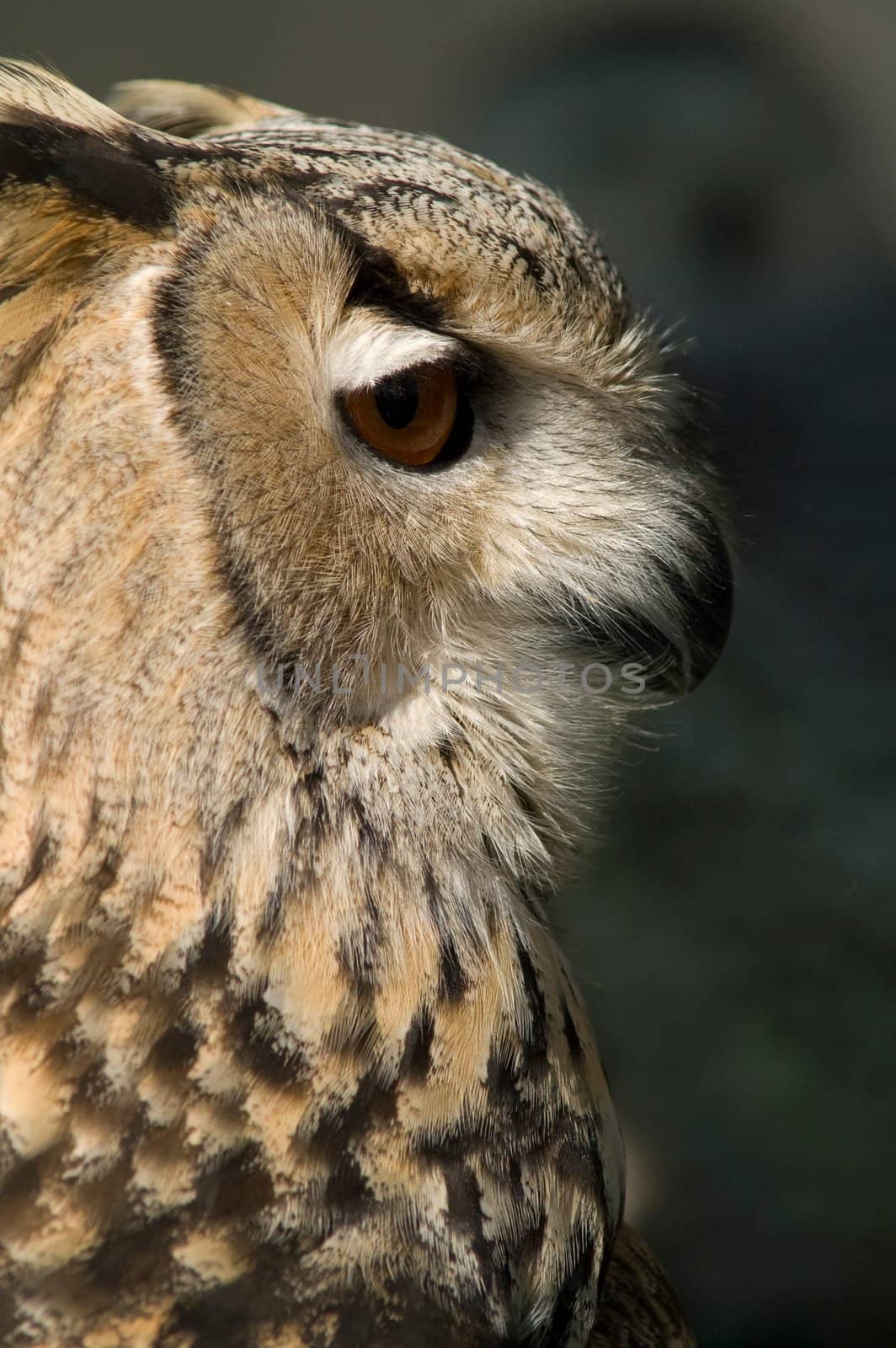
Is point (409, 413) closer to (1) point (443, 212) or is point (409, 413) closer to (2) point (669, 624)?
(1) point (443, 212)

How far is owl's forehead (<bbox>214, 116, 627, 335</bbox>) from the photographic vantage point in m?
0.85

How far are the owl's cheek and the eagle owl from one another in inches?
4.2

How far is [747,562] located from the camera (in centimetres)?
140

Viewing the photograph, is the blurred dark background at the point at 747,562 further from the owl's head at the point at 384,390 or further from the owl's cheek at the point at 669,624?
the owl's head at the point at 384,390

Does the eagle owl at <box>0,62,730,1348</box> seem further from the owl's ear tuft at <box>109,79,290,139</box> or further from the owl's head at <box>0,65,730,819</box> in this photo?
the owl's ear tuft at <box>109,79,290,139</box>

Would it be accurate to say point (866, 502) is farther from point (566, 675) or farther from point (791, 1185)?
point (566, 675)

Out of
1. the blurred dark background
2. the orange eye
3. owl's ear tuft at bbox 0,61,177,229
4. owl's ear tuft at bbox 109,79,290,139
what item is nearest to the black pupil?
the orange eye

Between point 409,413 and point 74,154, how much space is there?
0.27 metres

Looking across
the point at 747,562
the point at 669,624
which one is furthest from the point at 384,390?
the point at 747,562

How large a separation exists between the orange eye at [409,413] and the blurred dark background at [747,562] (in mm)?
628

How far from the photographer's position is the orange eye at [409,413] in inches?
33.0

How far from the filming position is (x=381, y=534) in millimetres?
865

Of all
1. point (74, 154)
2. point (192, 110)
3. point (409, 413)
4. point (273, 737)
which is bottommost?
point (273, 737)

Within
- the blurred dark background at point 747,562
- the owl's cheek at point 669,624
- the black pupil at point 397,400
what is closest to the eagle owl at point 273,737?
the black pupil at point 397,400
